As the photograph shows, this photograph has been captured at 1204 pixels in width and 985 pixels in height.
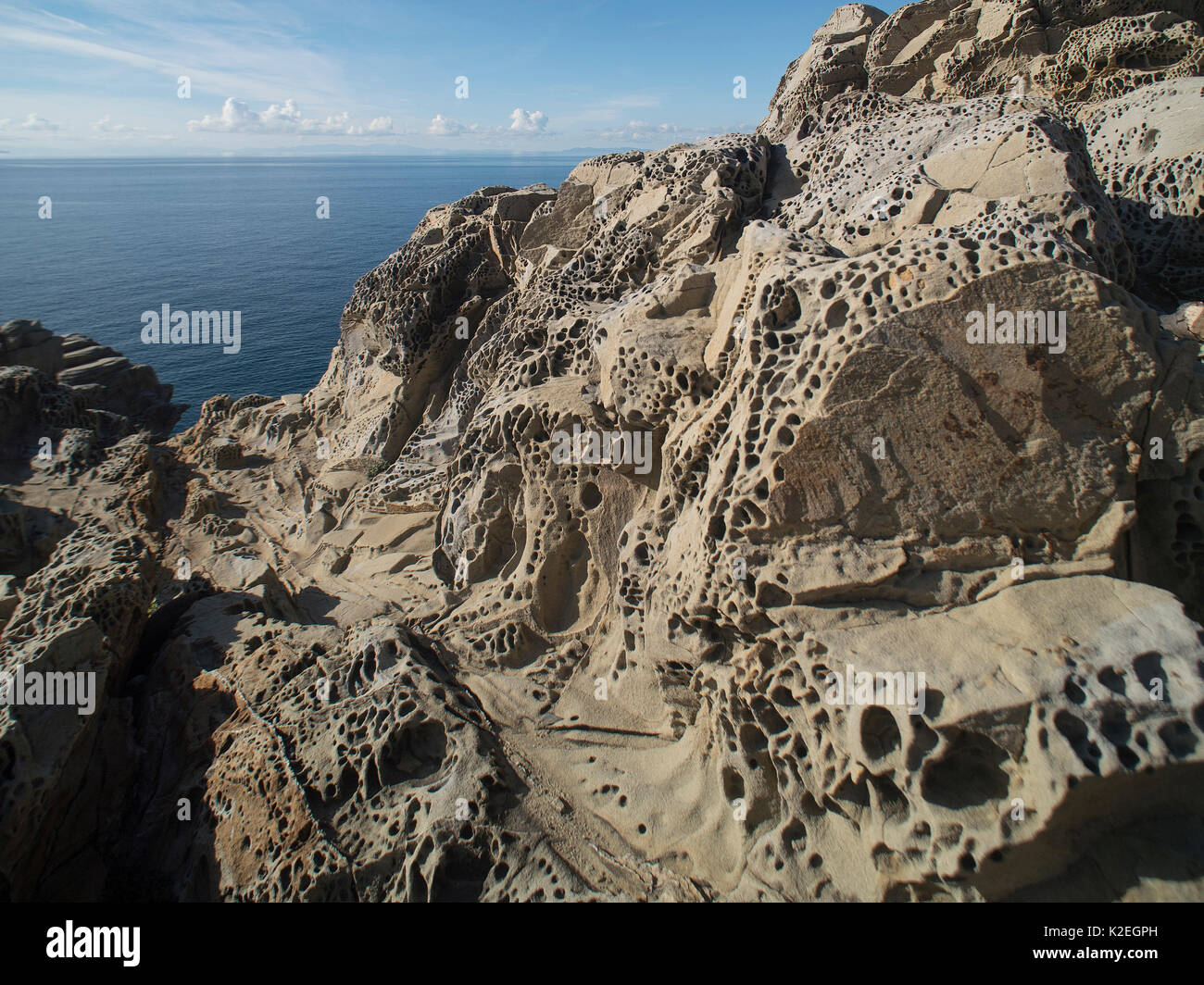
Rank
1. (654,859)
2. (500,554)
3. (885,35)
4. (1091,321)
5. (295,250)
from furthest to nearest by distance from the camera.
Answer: (295,250)
(885,35)
(500,554)
(654,859)
(1091,321)

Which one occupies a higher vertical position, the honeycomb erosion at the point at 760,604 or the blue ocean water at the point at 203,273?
the blue ocean water at the point at 203,273

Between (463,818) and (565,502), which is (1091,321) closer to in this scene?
(565,502)

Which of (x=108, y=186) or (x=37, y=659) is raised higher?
(x=108, y=186)

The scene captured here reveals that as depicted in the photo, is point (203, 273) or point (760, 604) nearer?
point (760, 604)

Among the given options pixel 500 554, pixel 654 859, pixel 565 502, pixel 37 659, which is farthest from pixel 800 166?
pixel 37 659

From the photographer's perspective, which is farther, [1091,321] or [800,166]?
[800,166]

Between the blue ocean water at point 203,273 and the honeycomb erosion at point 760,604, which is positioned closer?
the honeycomb erosion at point 760,604

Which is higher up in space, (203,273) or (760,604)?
(203,273)

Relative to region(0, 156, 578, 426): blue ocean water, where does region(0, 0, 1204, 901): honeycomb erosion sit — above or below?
below
